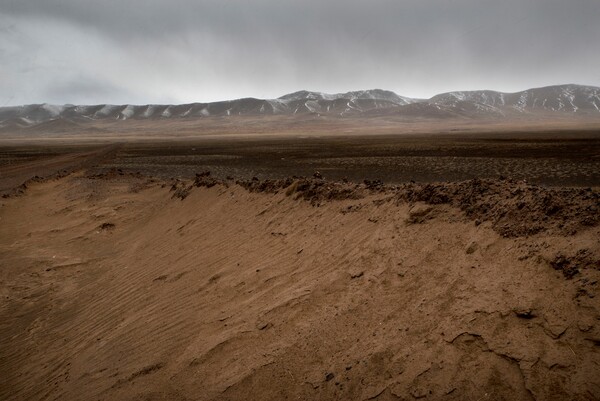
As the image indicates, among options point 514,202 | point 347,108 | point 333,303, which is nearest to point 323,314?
point 333,303

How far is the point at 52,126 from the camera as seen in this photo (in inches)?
5659

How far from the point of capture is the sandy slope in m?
2.61

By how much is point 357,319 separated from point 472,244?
1.50 meters

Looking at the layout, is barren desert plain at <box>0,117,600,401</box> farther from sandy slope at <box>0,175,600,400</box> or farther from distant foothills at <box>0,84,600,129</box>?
distant foothills at <box>0,84,600,129</box>

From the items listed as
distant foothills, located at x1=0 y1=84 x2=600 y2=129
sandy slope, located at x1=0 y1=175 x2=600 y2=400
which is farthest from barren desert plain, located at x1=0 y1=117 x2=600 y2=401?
distant foothills, located at x1=0 y1=84 x2=600 y2=129

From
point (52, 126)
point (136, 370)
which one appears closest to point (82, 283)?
point (136, 370)

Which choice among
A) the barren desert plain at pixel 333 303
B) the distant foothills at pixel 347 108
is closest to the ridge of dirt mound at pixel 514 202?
the barren desert plain at pixel 333 303

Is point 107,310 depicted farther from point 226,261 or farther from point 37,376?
point 226,261

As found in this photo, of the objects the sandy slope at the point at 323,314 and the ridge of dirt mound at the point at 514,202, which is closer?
the sandy slope at the point at 323,314

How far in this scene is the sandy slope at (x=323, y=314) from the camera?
Result: 261 centimetres

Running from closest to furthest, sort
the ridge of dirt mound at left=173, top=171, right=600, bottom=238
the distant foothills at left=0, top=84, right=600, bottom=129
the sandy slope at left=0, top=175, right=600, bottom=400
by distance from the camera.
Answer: the sandy slope at left=0, top=175, right=600, bottom=400, the ridge of dirt mound at left=173, top=171, right=600, bottom=238, the distant foothills at left=0, top=84, right=600, bottom=129

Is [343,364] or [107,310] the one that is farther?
[107,310]

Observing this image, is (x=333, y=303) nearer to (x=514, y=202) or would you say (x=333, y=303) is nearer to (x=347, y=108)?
(x=514, y=202)

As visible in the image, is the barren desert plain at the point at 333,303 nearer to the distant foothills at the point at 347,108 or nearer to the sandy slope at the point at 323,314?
the sandy slope at the point at 323,314
